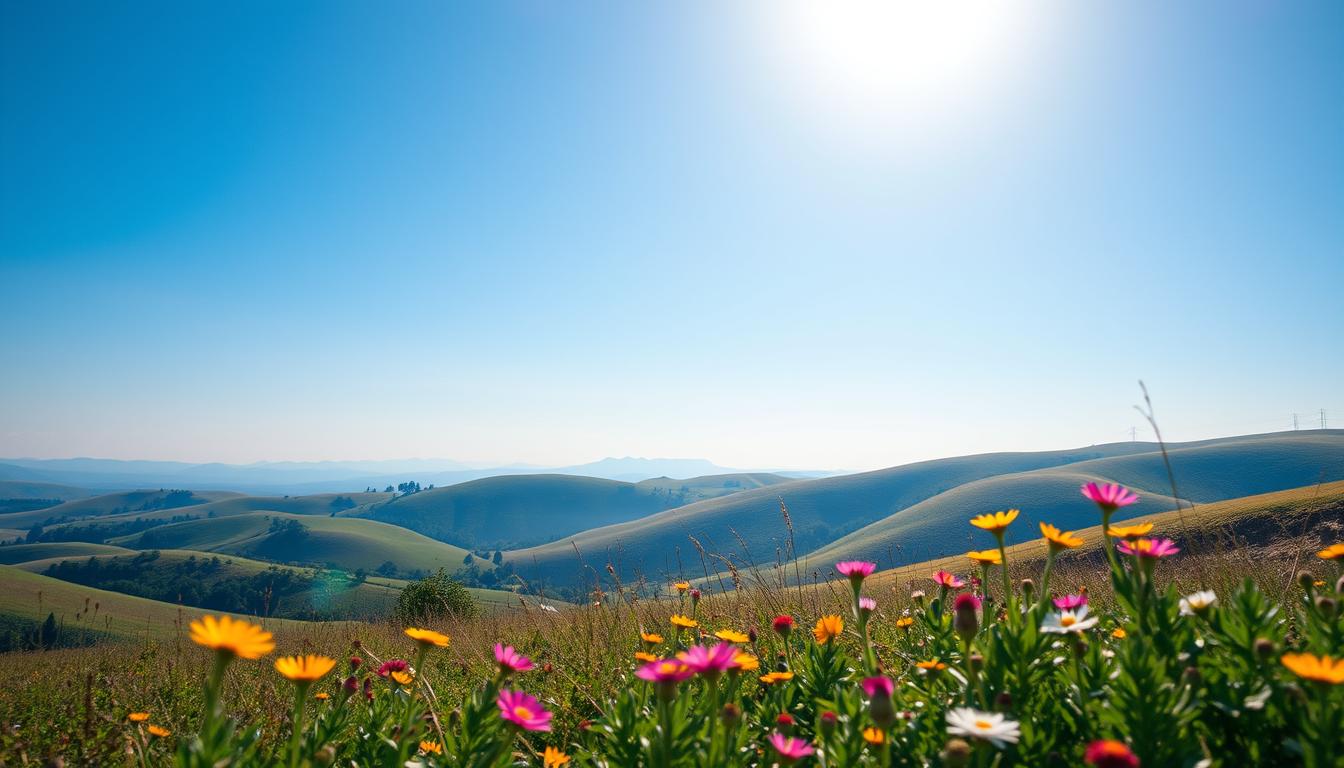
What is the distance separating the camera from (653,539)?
490 ft

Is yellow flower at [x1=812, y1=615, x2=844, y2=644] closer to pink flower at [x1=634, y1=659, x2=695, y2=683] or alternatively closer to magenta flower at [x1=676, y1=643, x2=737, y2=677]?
magenta flower at [x1=676, y1=643, x2=737, y2=677]

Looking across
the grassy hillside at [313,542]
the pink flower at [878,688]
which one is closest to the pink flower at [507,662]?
the pink flower at [878,688]

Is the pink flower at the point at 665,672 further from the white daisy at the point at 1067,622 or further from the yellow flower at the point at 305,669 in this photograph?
the white daisy at the point at 1067,622

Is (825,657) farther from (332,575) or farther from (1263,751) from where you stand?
(332,575)

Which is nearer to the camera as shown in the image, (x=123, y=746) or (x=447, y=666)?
(x=123, y=746)

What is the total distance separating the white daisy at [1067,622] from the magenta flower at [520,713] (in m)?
1.60

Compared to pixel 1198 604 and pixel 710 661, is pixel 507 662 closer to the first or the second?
pixel 710 661

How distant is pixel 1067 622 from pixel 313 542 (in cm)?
18667

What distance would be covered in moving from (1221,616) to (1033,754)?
0.77m

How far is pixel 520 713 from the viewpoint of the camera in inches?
74.5

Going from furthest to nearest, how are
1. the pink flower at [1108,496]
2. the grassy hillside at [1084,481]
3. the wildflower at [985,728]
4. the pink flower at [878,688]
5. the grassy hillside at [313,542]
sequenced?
the grassy hillside at [313,542], the grassy hillside at [1084,481], the pink flower at [1108,496], the pink flower at [878,688], the wildflower at [985,728]

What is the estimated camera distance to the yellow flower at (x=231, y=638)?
159cm

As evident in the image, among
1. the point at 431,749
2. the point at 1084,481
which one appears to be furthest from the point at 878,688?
the point at 1084,481

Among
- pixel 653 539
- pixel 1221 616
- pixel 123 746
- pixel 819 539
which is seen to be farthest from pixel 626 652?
pixel 819 539
